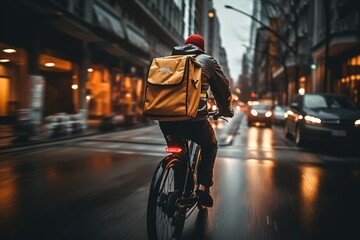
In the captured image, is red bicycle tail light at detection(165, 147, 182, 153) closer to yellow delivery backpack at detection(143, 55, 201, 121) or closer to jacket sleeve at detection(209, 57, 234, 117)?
yellow delivery backpack at detection(143, 55, 201, 121)

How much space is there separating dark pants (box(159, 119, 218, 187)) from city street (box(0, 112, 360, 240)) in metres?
0.56

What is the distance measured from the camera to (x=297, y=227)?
155 inches

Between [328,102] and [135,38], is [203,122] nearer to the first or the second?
[328,102]

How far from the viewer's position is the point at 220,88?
12.0ft

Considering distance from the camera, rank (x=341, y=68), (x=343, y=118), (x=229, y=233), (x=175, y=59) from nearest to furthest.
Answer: (x=175, y=59), (x=229, y=233), (x=343, y=118), (x=341, y=68)

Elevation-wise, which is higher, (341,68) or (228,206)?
(341,68)

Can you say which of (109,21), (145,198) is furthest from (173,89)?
(109,21)

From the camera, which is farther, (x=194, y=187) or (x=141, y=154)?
(x=141, y=154)

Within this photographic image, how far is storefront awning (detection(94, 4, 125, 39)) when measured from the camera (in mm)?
22953

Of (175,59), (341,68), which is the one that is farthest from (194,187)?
(341,68)

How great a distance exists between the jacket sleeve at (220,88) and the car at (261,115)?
68.8 ft

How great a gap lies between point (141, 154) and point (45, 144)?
12.0 feet

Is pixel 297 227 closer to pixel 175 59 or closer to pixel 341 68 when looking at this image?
pixel 175 59

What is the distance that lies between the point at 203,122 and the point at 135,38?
27.6 m
